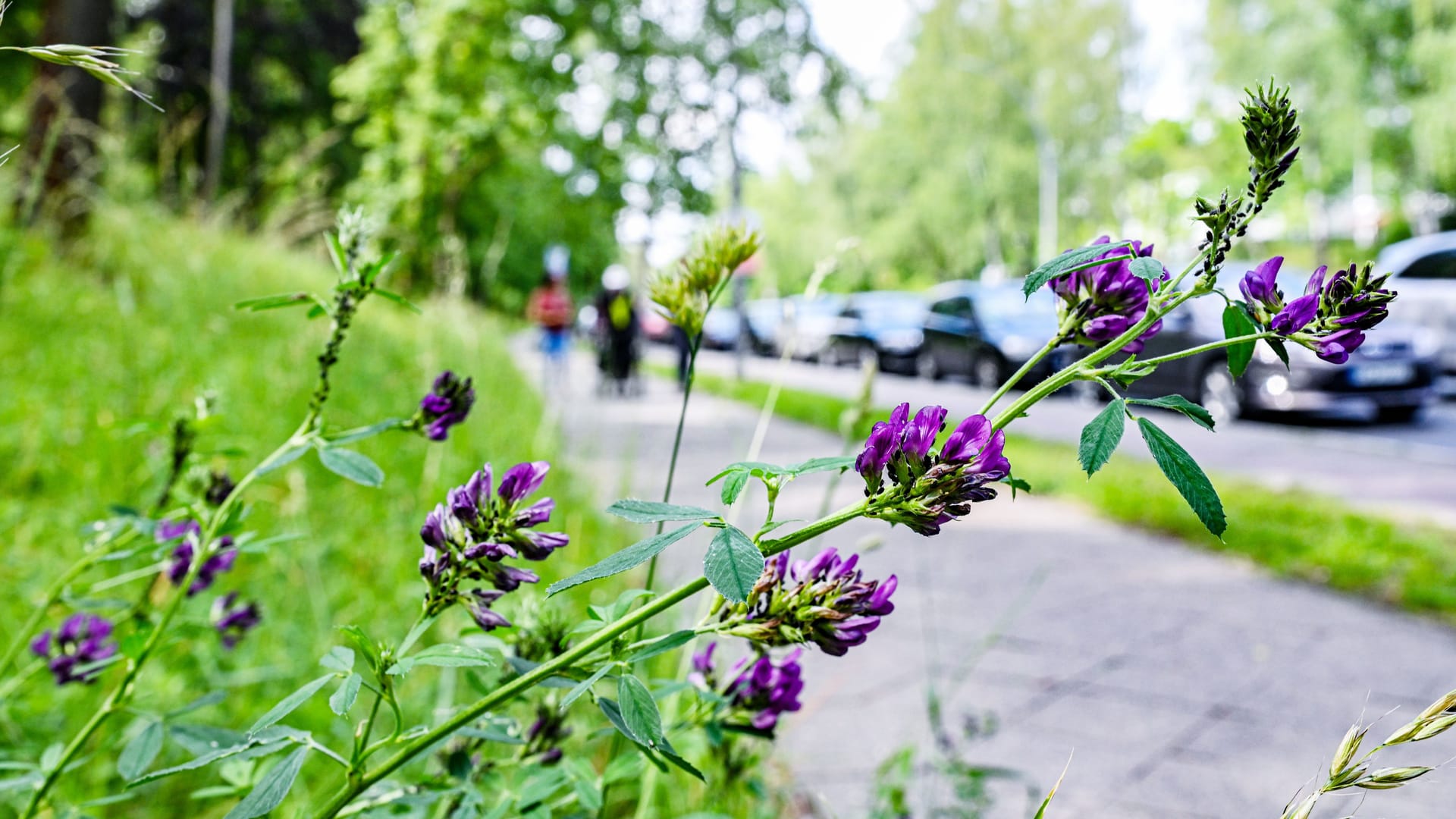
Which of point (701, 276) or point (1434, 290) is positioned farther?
point (1434, 290)

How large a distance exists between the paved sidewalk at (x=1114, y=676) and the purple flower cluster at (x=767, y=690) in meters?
0.28

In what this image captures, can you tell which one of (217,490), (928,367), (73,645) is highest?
(217,490)

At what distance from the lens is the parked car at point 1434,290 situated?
10.6 meters

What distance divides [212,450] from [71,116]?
471 centimetres

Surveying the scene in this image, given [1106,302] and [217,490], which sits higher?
[1106,302]

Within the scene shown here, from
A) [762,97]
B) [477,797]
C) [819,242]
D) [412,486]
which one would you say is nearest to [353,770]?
[477,797]

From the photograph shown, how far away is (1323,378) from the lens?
345 inches

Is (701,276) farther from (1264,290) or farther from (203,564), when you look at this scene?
(203,564)

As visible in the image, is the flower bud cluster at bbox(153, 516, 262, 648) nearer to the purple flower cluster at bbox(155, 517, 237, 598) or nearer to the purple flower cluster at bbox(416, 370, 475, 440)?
the purple flower cluster at bbox(155, 517, 237, 598)

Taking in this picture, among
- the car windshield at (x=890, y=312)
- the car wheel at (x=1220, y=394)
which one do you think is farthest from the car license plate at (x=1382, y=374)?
the car windshield at (x=890, y=312)

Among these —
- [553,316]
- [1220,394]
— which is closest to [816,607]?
[553,316]

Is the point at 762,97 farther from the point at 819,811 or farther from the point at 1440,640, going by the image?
the point at 819,811

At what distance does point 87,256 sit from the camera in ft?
16.2

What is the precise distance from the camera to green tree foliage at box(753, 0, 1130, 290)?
3084cm
